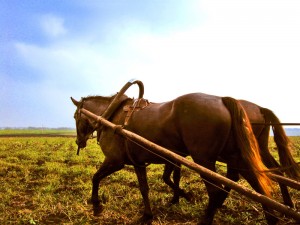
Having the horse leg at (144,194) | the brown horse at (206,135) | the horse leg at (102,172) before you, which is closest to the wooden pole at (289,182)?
the brown horse at (206,135)

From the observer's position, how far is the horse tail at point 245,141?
3.55 meters

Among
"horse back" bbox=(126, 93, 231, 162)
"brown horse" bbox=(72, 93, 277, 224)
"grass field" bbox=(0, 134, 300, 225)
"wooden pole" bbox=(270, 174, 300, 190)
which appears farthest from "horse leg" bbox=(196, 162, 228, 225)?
"wooden pole" bbox=(270, 174, 300, 190)

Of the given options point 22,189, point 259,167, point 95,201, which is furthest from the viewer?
point 22,189

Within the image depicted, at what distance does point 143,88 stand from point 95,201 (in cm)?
222

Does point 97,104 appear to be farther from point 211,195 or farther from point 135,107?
point 211,195

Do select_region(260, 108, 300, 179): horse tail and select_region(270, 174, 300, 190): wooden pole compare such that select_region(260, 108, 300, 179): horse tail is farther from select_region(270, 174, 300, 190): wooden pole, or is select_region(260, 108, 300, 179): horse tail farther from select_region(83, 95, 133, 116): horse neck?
select_region(83, 95, 133, 116): horse neck

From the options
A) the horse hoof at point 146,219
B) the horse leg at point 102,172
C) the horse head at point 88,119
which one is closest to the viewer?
the horse hoof at point 146,219

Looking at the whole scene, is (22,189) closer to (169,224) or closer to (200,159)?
(169,224)

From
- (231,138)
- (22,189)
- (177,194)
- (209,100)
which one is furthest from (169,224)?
(22,189)

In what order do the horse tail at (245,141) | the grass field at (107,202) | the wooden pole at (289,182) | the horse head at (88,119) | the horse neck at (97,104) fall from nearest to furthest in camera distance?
the wooden pole at (289,182)
the horse tail at (245,141)
the grass field at (107,202)
the horse head at (88,119)
the horse neck at (97,104)

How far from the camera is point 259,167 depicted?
3.53 m

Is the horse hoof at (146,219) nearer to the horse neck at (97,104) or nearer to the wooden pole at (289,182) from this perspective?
the wooden pole at (289,182)

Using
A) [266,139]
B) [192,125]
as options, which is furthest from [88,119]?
[266,139]

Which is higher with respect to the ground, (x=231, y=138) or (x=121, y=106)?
(x=121, y=106)
